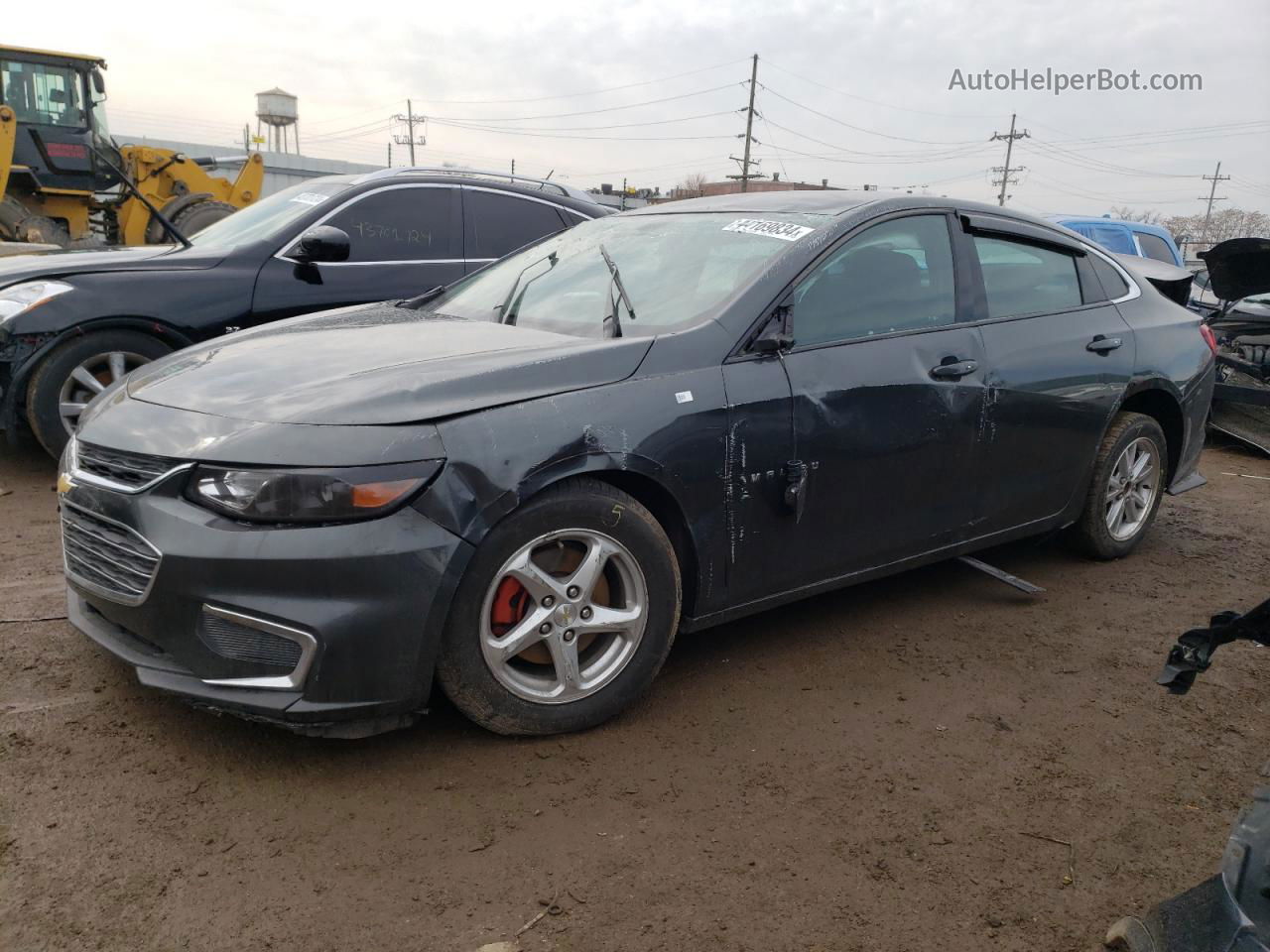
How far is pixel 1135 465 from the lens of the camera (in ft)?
15.3

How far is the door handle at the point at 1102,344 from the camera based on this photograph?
4.24 m

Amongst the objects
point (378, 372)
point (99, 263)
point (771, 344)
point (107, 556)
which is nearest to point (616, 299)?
point (771, 344)

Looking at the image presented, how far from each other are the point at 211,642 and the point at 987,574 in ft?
10.7

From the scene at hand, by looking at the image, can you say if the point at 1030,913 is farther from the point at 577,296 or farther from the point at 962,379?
the point at 577,296

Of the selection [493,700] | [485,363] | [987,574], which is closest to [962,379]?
[987,574]

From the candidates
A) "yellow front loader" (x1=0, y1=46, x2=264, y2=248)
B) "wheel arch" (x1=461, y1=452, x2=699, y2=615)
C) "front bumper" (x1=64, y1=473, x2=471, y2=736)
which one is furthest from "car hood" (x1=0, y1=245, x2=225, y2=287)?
"yellow front loader" (x1=0, y1=46, x2=264, y2=248)

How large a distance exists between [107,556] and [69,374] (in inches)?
114

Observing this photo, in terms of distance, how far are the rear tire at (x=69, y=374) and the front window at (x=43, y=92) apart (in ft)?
35.6

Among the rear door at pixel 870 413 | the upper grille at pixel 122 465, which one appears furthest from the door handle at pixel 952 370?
the upper grille at pixel 122 465

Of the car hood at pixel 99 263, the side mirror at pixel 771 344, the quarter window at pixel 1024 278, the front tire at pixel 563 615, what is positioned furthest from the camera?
the car hood at pixel 99 263

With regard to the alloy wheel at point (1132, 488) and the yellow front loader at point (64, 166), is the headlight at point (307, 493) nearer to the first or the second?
the alloy wheel at point (1132, 488)

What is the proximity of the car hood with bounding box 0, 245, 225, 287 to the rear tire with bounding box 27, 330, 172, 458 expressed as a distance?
37 centimetres

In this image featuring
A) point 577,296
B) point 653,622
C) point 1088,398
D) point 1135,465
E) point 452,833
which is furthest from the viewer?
point 1135,465

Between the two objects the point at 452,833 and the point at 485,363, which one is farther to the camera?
the point at 485,363
